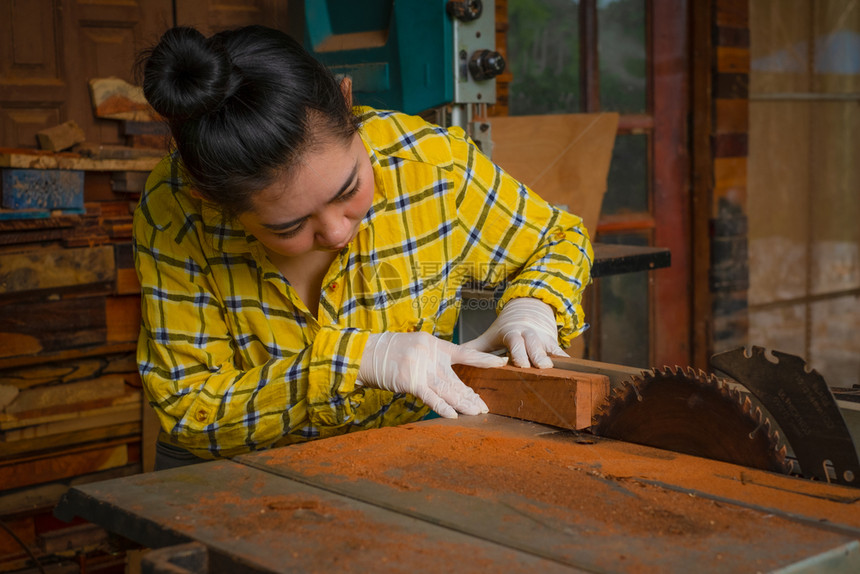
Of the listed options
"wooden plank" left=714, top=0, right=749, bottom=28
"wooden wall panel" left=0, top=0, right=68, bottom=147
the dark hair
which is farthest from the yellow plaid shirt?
"wooden plank" left=714, top=0, right=749, bottom=28

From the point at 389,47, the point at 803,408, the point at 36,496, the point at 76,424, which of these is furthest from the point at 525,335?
the point at 36,496

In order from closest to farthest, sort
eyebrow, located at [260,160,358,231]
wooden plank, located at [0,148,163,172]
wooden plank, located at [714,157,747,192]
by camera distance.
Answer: eyebrow, located at [260,160,358,231] → wooden plank, located at [0,148,163,172] → wooden plank, located at [714,157,747,192]

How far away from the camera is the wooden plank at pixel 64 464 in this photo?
2.75m

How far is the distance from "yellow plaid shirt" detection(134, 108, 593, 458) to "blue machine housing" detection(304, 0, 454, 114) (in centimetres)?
54

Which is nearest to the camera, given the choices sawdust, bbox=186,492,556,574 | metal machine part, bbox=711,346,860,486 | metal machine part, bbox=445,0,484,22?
sawdust, bbox=186,492,556,574

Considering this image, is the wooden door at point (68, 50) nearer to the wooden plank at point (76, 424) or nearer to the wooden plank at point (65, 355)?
the wooden plank at point (65, 355)

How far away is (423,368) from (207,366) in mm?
419

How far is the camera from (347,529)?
1.14m

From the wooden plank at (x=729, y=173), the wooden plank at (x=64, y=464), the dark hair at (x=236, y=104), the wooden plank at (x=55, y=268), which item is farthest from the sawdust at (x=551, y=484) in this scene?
the wooden plank at (x=729, y=173)

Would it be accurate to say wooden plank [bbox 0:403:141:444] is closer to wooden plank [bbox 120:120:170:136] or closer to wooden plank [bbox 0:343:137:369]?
wooden plank [bbox 0:343:137:369]

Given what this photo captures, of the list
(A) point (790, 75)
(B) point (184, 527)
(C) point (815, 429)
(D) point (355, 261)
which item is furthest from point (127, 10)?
(A) point (790, 75)

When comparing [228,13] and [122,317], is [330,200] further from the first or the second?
[228,13]

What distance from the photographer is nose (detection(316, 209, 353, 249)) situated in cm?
153

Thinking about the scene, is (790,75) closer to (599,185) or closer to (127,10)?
(599,185)
